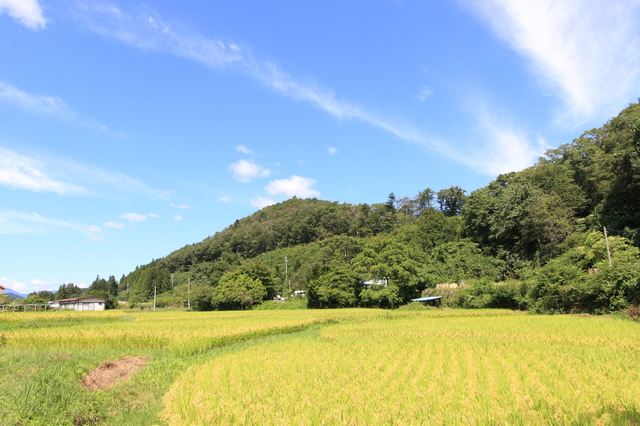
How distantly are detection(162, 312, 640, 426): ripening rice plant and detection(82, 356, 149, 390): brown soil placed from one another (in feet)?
7.57

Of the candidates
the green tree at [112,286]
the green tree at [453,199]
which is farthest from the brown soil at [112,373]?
the green tree at [112,286]

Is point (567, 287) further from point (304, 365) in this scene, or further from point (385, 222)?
point (385, 222)

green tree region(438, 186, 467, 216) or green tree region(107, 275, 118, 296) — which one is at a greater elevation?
green tree region(438, 186, 467, 216)

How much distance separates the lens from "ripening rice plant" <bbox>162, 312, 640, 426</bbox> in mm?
4902

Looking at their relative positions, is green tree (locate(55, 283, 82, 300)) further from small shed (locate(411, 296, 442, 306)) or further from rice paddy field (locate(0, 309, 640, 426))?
rice paddy field (locate(0, 309, 640, 426))

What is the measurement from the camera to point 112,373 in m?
9.80

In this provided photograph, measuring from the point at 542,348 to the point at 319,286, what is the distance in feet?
132

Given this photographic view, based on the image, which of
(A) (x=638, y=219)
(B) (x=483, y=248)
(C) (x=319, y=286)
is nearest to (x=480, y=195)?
(B) (x=483, y=248)

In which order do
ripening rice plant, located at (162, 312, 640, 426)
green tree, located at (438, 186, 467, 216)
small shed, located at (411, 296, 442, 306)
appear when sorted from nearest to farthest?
1. ripening rice plant, located at (162, 312, 640, 426)
2. small shed, located at (411, 296, 442, 306)
3. green tree, located at (438, 186, 467, 216)

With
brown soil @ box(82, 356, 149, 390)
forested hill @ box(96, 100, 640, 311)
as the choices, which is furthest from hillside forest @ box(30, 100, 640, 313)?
brown soil @ box(82, 356, 149, 390)

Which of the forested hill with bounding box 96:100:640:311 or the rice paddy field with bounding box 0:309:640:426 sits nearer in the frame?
the rice paddy field with bounding box 0:309:640:426

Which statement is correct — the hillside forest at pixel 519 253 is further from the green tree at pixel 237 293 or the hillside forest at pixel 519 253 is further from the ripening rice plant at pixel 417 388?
the ripening rice plant at pixel 417 388

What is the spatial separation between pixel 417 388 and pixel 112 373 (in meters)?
8.43

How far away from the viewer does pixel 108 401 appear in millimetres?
7848
